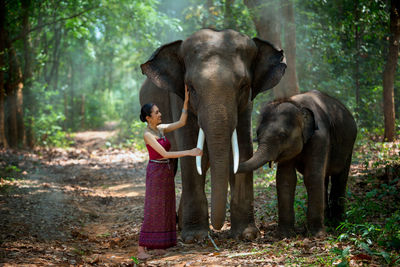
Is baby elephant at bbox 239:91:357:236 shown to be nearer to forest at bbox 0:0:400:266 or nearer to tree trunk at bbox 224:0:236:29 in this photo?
forest at bbox 0:0:400:266

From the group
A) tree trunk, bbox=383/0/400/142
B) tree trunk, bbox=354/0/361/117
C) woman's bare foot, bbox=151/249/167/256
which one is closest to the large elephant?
woman's bare foot, bbox=151/249/167/256

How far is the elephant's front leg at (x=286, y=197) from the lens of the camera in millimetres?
5746

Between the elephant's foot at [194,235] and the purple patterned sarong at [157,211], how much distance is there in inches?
10.8

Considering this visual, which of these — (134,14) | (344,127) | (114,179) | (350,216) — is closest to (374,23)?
(344,127)

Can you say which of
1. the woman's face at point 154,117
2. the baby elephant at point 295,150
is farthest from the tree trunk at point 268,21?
the woman's face at point 154,117

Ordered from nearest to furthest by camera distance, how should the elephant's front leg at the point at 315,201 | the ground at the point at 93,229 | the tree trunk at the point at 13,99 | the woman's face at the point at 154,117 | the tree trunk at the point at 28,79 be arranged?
1. the ground at the point at 93,229
2. the woman's face at the point at 154,117
3. the elephant's front leg at the point at 315,201
4. the tree trunk at the point at 28,79
5. the tree trunk at the point at 13,99

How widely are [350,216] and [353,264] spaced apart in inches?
94.5

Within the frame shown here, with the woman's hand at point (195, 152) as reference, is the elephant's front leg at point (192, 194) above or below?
below

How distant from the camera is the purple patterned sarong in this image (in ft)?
18.1

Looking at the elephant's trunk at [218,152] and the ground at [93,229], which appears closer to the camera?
the ground at [93,229]

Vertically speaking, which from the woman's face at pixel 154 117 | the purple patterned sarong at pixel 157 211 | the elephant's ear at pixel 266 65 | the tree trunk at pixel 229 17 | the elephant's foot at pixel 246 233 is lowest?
the elephant's foot at pixel 246 233

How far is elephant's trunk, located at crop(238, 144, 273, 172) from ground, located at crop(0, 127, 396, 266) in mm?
897

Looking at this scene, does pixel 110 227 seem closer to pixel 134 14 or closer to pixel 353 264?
pixel 353 264

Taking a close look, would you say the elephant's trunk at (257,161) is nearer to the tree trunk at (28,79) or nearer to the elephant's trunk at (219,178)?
the elephant's trunk at (219,178)
